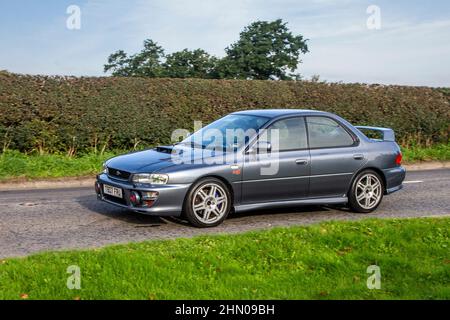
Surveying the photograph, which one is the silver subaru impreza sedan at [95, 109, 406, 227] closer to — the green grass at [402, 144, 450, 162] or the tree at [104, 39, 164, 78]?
the green grass at [402, 144, 450, 162]

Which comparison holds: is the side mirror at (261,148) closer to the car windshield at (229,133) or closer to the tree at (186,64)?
the car windshield at (229,133)

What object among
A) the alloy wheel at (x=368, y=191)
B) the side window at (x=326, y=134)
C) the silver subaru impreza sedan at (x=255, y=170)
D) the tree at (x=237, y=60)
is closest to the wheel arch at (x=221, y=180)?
the silver subaru impreza sedan at (x=255, y=170)

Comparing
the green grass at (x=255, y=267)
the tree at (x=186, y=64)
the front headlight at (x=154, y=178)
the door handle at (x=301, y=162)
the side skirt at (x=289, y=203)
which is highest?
the tree at (x=186, y=64)

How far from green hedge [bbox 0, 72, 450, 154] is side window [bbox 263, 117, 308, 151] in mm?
7101

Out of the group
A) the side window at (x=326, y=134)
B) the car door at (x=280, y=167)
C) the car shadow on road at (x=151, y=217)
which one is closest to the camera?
the car door at (x=280, y=167)

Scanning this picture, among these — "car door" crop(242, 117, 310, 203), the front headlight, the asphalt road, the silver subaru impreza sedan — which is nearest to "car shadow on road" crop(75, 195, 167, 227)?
the asphalt road

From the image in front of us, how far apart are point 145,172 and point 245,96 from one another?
9588mm

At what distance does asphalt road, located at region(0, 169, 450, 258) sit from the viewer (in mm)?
7438

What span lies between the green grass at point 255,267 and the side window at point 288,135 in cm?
167

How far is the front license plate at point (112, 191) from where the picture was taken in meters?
8.13

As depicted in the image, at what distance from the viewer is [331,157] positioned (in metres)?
9.00

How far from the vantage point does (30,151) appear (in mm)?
14445

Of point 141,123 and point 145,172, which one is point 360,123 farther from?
point 145,172

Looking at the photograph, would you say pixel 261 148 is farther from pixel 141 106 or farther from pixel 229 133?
pixel 141 106
